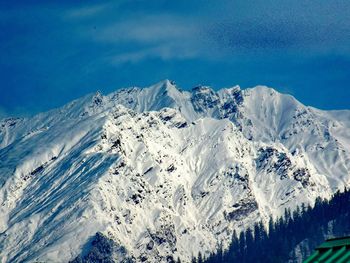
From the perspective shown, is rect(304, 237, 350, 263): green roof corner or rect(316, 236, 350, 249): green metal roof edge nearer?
rect(304, 237, 350, 263): green roof corner

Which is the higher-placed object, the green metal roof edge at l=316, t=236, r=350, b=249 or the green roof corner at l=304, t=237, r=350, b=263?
the green metal roof edge at l=316, t=236, r=350, b=249

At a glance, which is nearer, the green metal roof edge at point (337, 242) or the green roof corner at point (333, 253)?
the green roof corner at point (333, 253)

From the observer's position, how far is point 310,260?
34031 millimetres

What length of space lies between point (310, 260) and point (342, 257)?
4.43 feet

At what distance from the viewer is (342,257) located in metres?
33.2

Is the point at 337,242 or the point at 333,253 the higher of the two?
the point at 337,242

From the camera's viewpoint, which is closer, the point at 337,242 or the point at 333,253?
the point at 333,253

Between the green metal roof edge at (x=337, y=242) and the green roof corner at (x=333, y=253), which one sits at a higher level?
the green metal roof edge at (x=337, y=242)
